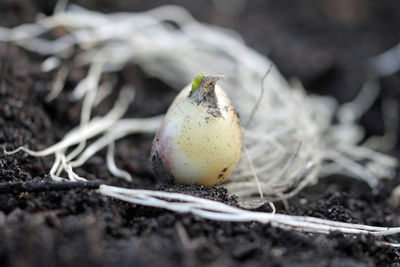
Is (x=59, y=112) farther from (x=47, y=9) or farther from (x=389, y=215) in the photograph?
(x=389, y=215)

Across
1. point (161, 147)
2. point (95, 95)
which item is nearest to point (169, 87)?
point (95, 95)

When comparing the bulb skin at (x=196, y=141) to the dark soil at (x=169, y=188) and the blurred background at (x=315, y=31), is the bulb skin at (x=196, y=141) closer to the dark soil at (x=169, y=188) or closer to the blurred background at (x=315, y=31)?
the dark soil at (x=169, y=188)

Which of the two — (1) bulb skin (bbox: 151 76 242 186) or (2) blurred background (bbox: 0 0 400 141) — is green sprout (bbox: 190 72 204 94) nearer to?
(1) bulb skin (bbox: 151 76 242 186)

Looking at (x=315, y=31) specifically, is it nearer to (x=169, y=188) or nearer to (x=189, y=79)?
(x=189, y=79)

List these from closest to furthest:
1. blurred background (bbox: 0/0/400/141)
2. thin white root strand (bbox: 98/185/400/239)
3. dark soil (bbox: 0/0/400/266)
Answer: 1. dark soil (bbox: 0/0/400/266)
2. thin white root strand (bbox: 98/185/400/239)
3. blurred background (bbox: 0/0/400/141)

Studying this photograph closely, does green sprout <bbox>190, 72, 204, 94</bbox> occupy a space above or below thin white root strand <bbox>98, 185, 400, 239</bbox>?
above

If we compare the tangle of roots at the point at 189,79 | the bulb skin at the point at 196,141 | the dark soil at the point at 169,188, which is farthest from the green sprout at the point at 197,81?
the tangle of roots at the point at 189,79

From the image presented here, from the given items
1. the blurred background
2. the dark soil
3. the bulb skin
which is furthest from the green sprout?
the blurred background

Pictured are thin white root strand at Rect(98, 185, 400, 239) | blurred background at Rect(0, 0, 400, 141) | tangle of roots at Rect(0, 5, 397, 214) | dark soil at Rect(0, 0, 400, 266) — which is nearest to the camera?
dark soil at Rect(0, 0, 400, 266)
